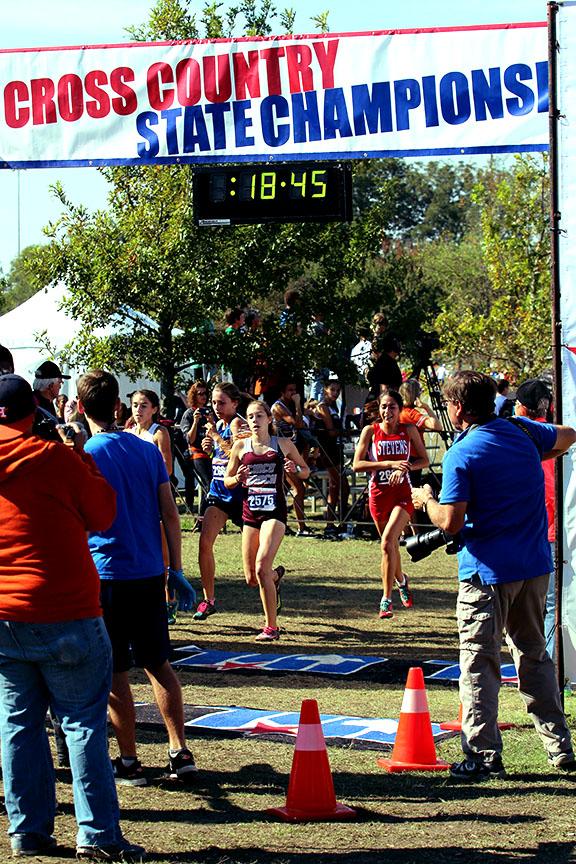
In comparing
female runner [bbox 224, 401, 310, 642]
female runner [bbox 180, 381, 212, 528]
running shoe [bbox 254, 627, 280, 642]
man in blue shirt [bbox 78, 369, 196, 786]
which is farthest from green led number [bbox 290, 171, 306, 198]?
female runner [bbox 180, 381, 212, 528]

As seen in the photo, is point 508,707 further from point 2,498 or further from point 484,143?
point 2,498

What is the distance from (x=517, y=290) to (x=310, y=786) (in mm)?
27096

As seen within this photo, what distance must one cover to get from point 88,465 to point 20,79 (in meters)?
5.94

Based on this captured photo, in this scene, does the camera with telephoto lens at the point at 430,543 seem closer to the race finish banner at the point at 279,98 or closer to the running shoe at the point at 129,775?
the running shoe at the point at 129,775

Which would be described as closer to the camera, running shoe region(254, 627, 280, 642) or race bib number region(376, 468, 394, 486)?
running shoe region(254, 627, 280, 642)

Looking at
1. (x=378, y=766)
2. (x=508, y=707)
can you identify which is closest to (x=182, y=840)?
(x=378, y=766)

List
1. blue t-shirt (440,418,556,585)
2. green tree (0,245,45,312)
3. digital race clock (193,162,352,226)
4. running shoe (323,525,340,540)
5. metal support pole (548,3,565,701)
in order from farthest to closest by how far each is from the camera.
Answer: green tree (0,245,45,312) → running shoe (323,525,340,540) → digital race clock (193,162,352,226) → metal support pole (548,3,565,701) → blue t-shirt (440,418,556,585)

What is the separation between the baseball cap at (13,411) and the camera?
5.49m

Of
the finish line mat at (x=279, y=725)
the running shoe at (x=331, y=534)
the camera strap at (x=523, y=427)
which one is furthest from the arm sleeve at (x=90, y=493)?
the running shoe at (x=331, y=534)

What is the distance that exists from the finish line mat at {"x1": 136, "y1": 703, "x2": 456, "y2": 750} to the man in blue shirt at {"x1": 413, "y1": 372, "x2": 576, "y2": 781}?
93 centimetres

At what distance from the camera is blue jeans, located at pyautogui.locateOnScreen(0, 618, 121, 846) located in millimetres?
5434

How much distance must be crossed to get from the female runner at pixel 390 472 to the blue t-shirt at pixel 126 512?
19.1ft

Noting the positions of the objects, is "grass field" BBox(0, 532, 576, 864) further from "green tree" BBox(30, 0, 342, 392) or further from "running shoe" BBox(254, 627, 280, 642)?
"green tree" BBox(30, 0, 342, 392)

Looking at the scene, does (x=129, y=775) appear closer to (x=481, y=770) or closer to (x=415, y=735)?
(x=415, y=735)
